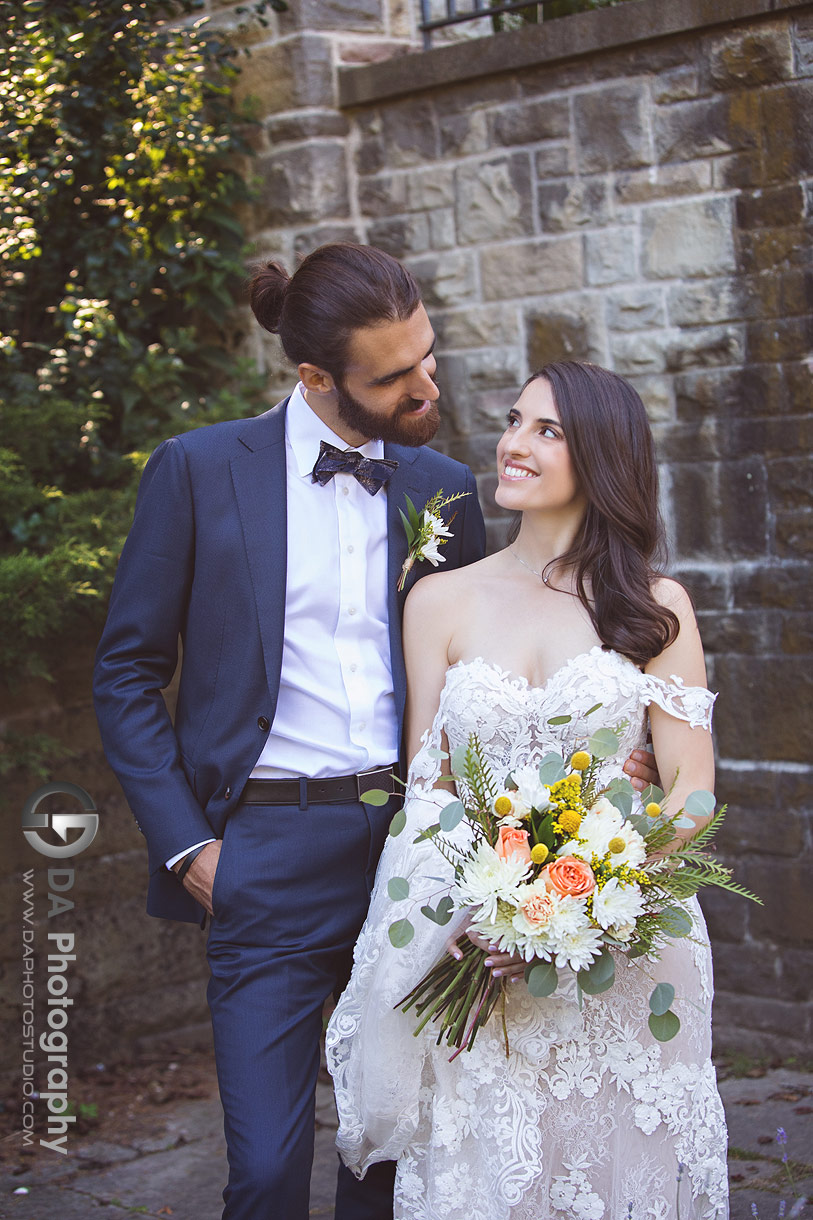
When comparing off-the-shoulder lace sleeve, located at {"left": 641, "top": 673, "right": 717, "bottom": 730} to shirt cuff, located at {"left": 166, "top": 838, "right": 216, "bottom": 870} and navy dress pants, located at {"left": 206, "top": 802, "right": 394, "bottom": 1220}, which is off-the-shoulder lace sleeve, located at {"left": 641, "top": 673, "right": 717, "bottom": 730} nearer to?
navy dress pants, located at {"left": 206, "top": 802, "right": 394, "bottom": 1220}

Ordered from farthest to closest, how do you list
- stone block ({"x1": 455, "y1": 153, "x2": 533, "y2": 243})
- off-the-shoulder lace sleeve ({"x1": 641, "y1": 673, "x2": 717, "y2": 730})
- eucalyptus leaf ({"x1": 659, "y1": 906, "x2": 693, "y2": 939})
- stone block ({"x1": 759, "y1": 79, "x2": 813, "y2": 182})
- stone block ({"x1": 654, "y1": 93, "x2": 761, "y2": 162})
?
stone block ({"x1": 455, "y1": 153, "x2": 533, "y2": 243}), stone block ({"x1": 654, "y1": 93, "x2": 761, "y2": 162}), stone block ({"x1": 759, "y1": 79, "x2": 813, "y2": 182}), off-the-shoulder lace sleeve ({"x1": 641, "y1": 673, "x2": 717, "y2": 730}), eucalyptus leaf ({"x1": 659, "y1": 906, "x2": 693, "y2": 939})

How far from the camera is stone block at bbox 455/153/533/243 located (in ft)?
15.9

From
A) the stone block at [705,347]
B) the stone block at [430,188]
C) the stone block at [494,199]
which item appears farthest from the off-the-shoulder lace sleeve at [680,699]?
the stone block at [430,188]

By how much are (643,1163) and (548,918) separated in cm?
71

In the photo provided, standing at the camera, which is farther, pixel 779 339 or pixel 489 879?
pixel 779 339

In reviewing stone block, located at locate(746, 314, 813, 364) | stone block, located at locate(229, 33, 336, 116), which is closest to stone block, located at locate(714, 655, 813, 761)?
stone block, located at locate(746, 314, 813, 364)

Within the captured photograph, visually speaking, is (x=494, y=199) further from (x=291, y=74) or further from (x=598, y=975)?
(x=598, y=975)

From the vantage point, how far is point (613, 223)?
15.2ft

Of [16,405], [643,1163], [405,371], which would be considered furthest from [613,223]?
[643,1163]

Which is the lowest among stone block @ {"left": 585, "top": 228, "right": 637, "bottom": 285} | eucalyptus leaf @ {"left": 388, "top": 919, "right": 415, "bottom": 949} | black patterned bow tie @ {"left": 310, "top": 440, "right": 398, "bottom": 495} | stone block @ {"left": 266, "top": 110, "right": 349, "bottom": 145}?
eucalyptus leaf @ {"left": 388, "top": 919, "right": 415, "bottom": 949}

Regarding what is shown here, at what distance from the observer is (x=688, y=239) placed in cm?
446

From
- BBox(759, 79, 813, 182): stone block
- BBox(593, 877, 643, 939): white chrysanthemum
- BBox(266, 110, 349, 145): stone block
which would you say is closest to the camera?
BBox(593, 877, 643, 939): white chrysanthemum

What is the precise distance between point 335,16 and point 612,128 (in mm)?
1424

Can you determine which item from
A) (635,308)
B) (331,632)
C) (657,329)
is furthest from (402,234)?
(331,632)
